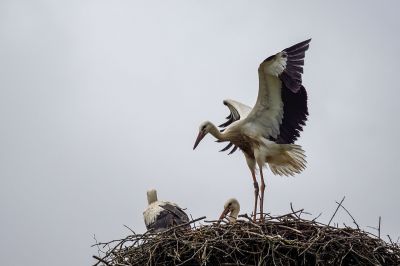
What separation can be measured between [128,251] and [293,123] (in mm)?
2763

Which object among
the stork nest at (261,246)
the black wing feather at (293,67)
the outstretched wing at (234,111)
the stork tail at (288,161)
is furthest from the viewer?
the outstretched wing at (234,111)

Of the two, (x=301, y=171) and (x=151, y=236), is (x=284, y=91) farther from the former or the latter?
(x=151, y=236)

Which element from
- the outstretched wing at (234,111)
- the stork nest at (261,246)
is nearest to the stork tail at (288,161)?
the outstretched wing at (234,111)

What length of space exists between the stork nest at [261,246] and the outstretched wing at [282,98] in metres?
1.99

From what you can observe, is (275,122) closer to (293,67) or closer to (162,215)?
(293,67)

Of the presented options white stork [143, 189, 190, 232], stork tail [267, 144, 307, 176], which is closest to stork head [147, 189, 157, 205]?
white stork [143, 189, 190, 232]

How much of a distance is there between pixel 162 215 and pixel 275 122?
1727mm

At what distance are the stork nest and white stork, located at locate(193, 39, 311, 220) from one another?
5.92 feet

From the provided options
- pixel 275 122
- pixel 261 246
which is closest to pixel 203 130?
pixel 275 122

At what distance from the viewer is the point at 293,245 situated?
7.43 m

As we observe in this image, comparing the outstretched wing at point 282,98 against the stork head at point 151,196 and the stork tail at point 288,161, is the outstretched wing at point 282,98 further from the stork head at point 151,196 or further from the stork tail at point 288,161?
the stork head at point 151,196

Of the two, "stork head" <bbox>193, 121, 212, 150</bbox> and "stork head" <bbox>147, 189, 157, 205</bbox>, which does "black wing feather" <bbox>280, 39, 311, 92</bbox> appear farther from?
"stork head" <bbox>147, 189, 157, 205</bbox>

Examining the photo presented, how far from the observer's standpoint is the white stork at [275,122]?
9.34 metres

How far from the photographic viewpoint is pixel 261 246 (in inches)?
295
